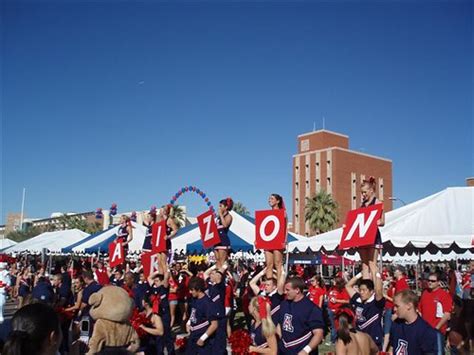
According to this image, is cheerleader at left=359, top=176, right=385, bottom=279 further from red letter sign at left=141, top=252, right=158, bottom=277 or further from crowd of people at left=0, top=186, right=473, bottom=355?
red letter sign at left=141, top=252, right=158, bottom=277

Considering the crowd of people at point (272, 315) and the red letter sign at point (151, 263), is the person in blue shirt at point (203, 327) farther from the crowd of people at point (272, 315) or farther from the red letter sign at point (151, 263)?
the red letter sign at point (151, 263)

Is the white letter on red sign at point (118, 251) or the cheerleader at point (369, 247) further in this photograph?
the white letter on red sign at point (118, 251)

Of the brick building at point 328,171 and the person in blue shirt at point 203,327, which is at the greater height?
the brick building at point 328,171

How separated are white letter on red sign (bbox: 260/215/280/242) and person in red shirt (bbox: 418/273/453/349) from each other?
343 cm

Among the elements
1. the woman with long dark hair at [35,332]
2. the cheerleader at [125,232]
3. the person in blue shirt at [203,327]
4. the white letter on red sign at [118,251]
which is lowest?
the person in blue shirt at [203,327]

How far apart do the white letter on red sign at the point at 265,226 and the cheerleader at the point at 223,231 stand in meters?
1.88

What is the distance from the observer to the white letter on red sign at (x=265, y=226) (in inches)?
300

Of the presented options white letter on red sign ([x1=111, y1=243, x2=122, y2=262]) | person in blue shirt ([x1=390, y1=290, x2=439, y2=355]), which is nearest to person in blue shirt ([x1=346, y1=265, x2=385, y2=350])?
person in blue shirt ([x1=390, y1=290, x2=439, y2=355])

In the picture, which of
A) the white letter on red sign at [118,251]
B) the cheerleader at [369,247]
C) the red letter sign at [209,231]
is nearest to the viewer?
the cheerleader at [369,247]

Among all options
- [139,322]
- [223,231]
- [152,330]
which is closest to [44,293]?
[139,322]

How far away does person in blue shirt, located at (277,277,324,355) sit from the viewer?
5.76 m

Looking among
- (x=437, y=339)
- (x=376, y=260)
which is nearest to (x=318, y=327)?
(x=437, y=339)

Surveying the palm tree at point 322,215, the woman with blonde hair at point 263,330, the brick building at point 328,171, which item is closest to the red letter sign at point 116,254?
the woman with blonde hair at point 263,330

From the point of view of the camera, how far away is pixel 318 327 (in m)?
5.76
